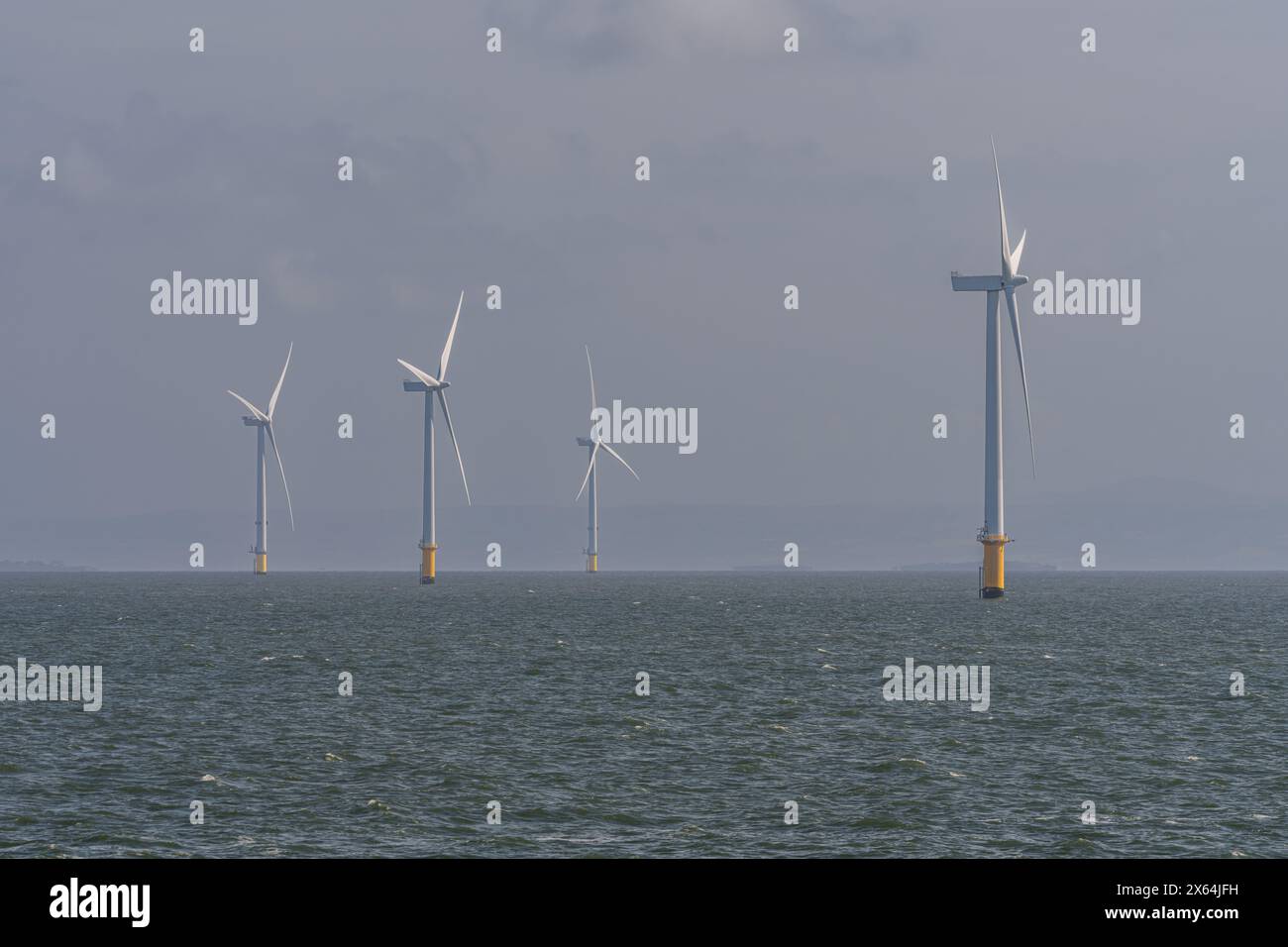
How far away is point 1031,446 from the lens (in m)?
181

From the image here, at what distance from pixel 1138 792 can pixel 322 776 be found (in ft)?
95.7

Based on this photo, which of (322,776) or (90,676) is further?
(90,676)

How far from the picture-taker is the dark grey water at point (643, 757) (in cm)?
4191

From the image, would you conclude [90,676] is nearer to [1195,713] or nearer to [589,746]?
[589,746]

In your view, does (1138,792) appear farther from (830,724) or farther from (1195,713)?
(1195,713)

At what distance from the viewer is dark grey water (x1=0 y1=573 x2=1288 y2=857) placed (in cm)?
4191

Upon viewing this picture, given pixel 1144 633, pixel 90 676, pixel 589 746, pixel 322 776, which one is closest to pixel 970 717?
pixel 589 746

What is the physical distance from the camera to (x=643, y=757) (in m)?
57.0
